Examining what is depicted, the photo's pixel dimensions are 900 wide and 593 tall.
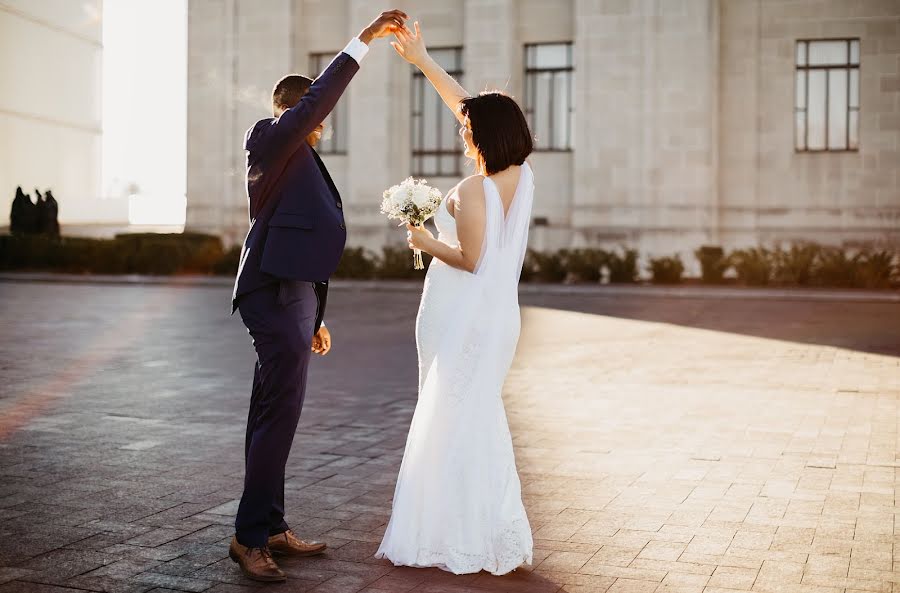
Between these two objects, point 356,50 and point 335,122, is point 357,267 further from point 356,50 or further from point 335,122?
point 356,50

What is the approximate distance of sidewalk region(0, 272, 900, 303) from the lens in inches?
898

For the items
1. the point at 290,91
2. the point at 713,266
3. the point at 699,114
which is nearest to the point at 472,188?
the point at 290,91

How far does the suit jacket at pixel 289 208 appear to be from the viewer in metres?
4.91

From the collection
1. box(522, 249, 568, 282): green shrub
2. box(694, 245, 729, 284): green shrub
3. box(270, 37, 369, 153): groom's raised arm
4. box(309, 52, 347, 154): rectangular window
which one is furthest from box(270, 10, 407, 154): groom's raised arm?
box(309, 52, 347, 154): rectangular window

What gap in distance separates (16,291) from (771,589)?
884 inches

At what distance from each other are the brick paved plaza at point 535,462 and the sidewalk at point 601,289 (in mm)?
7759

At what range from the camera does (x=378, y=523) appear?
5.87 meters

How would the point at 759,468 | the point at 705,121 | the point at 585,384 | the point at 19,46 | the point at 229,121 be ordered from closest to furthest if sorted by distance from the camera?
the point at 759,468
the point at 585,384
the point at 705,121
the point at 229,121
the point at 19,46

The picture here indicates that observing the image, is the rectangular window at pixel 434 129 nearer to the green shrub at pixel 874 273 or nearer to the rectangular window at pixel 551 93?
the rectangular window at pixel 551 93

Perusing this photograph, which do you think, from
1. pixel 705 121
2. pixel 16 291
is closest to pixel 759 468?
pixel 16 291

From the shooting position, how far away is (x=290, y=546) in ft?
17.1

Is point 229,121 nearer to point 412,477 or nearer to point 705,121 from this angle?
point 705,121

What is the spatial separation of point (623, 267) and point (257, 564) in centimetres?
2253

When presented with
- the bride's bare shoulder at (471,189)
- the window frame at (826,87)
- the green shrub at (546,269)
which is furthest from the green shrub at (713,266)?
the bride's bare shoulder at (471,189)
